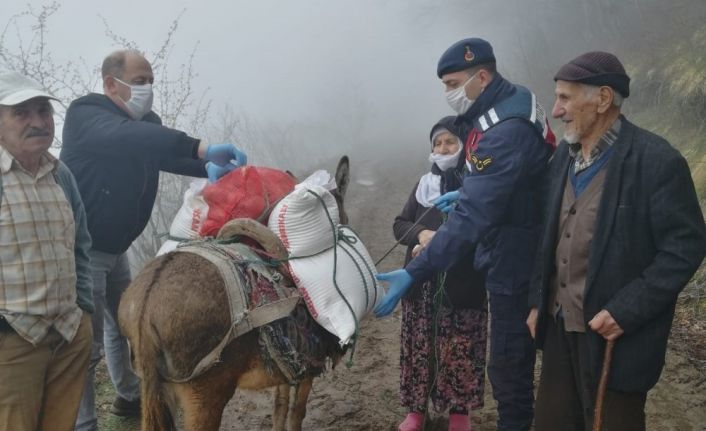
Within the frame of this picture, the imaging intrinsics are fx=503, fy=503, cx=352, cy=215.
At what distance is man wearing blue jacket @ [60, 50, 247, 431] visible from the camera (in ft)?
9.80

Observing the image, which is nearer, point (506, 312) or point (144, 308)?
point (144, 308)

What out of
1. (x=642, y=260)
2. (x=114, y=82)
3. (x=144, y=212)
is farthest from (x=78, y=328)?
(x=642, y=260)

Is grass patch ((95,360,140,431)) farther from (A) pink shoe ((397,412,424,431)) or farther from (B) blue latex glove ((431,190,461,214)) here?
(B) blue latex glove ((431,190,461,214))

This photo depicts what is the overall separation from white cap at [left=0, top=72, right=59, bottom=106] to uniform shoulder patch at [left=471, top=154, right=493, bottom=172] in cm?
→ 200

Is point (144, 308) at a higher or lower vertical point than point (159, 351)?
higher

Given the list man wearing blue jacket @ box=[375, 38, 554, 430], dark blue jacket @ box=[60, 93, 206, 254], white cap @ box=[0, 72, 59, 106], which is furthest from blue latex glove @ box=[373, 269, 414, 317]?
white cap @ box=[0, 72, 59, 106]

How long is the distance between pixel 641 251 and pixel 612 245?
0.37 ft

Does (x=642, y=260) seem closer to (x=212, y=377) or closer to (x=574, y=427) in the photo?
(x=574, y=427)

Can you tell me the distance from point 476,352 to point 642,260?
147 cm

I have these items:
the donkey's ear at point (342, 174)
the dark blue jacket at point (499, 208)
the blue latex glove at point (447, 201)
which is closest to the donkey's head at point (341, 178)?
the donkey's ear at point (342, 174)

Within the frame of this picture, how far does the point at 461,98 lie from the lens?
8.96 ft

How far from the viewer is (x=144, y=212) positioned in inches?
132

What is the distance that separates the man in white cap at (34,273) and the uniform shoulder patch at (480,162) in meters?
1.97

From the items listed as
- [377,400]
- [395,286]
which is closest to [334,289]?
[395,286]
